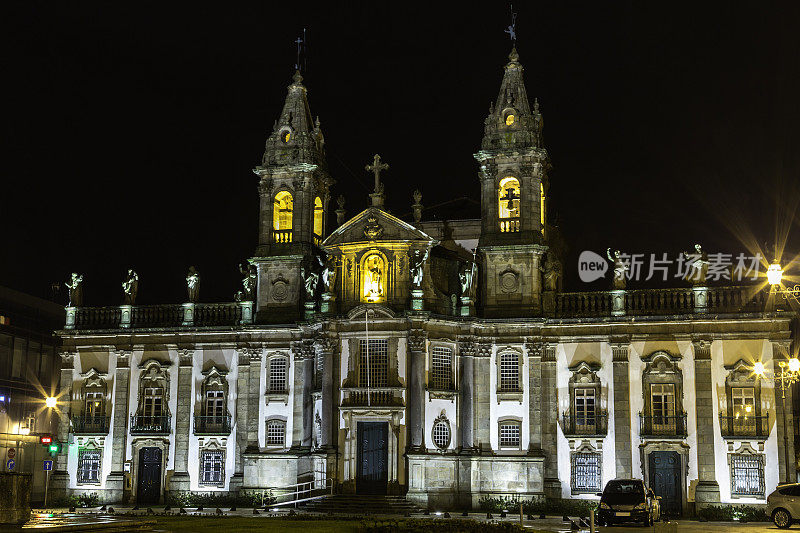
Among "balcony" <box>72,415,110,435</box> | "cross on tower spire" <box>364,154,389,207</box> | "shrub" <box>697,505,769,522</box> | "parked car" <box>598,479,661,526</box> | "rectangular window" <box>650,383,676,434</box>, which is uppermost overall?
"cross on tower spire" <box>364,154,389,207</box>

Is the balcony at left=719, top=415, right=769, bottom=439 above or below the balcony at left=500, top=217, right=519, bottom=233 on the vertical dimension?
below

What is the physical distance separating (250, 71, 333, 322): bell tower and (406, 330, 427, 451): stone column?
24.8 feet

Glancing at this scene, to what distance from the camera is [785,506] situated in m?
35.7

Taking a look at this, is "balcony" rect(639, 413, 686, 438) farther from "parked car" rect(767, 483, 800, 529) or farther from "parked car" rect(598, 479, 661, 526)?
"parked car" rect(598, 479, 661, 526)

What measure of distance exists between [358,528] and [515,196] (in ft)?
75.9

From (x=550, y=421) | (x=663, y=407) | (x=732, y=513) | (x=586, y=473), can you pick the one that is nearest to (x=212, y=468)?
(x=550, y=421)

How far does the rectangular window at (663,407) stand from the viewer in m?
45.2

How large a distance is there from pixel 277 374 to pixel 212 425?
13.8ft

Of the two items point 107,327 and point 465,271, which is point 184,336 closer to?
point 107,327

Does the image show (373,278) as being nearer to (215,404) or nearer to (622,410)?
(215,404)

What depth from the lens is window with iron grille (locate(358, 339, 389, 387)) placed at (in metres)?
→ 46.2

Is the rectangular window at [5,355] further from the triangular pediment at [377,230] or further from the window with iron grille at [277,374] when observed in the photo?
the triangular pediment at [377,230]

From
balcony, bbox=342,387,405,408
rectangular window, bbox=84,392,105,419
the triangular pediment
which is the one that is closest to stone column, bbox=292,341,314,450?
balcony, bbox=342,387,405,408

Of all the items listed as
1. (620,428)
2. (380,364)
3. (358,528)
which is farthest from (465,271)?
(358,528)
